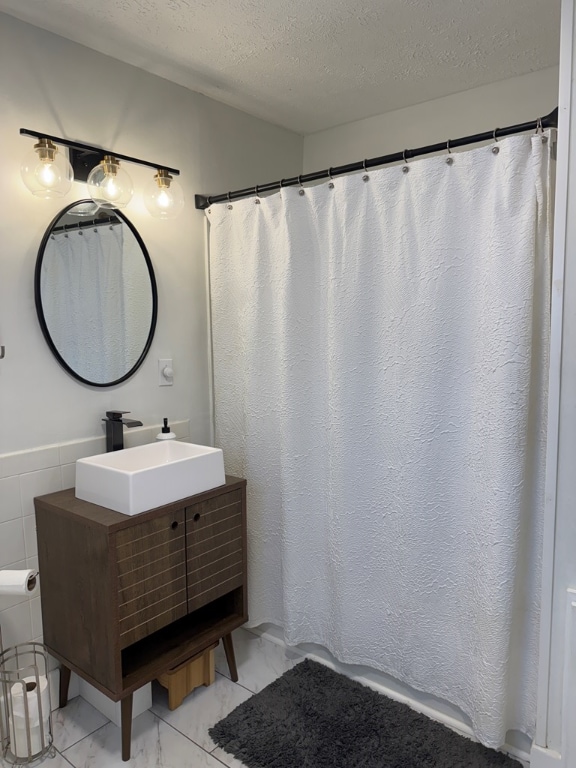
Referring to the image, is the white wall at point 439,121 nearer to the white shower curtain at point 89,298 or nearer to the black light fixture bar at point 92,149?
the black light fixture bar at point 92,149

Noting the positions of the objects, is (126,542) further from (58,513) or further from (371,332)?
(371,332)

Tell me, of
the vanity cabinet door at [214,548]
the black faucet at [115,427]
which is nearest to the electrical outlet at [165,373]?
the black faucet at [115,427]

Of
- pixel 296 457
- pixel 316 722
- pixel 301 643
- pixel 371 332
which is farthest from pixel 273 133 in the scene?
pixel 316 722

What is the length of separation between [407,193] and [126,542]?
145cm

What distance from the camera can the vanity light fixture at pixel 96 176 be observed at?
5.69 feet

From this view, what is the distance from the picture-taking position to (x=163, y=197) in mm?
2113

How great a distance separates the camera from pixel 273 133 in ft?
9.16

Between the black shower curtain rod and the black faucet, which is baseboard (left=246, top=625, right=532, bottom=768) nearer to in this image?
the black faucet

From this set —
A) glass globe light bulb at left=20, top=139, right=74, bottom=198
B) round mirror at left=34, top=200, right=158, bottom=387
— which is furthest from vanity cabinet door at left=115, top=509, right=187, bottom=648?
glass globe light bulb at left=20, top=139, right=74, bottom=198

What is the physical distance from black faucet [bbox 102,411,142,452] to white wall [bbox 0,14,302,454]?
6cm

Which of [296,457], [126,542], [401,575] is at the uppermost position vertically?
[296,457]

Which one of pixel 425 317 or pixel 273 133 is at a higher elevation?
pixel 273 133

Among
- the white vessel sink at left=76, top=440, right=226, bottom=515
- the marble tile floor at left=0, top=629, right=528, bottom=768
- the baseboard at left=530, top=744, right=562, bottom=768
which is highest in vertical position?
the white vessel sink at left=76, top=440, right=226, bottom=515

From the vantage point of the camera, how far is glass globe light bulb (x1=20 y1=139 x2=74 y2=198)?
1.73 meters
